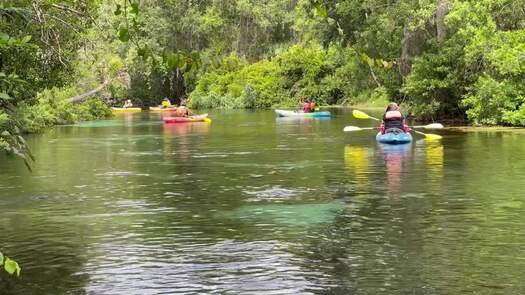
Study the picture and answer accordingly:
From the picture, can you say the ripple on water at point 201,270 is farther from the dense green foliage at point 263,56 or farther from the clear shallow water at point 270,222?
the dense green foliage at point 263,56

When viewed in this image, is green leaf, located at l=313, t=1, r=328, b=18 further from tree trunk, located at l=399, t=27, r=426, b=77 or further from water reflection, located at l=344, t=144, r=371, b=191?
tree trunk, located at l=399, t=27, r=426, b=77

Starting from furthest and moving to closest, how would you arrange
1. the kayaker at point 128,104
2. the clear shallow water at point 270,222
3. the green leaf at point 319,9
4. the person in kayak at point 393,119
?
the kayaker at point 128,104 < the person in kayak at point 393,119 < the clear shallow water at point 270,222 < the green leaf at point 319,9

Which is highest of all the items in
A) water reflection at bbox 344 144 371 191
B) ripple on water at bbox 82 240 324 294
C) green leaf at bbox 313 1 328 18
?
green leaf at bbox 313 1 328 18

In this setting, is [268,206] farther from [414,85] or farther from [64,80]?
[414,85]

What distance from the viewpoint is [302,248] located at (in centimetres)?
1009

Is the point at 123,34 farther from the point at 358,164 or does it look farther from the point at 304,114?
the point at 304,114

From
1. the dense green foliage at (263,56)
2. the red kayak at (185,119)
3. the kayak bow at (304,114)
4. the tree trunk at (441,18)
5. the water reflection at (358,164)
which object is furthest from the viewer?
the kayak bow at (304,114)

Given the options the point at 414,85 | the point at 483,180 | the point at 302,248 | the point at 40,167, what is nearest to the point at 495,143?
the point at 483,180

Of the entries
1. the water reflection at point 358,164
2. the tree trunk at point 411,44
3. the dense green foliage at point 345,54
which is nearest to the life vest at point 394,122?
the water reflection at point 358,164

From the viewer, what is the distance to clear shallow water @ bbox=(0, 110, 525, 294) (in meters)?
8.59

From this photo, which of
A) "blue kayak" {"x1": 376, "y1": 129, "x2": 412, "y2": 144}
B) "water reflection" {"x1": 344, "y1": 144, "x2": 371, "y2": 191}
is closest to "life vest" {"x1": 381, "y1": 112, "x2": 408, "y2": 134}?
"blue kayak" {"x1": 376, "y1": 129, "x2": 412, "y2": 144}

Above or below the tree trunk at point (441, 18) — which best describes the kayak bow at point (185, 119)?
below

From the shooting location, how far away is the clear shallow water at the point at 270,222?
859 cm

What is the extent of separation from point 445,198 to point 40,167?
1110cm
